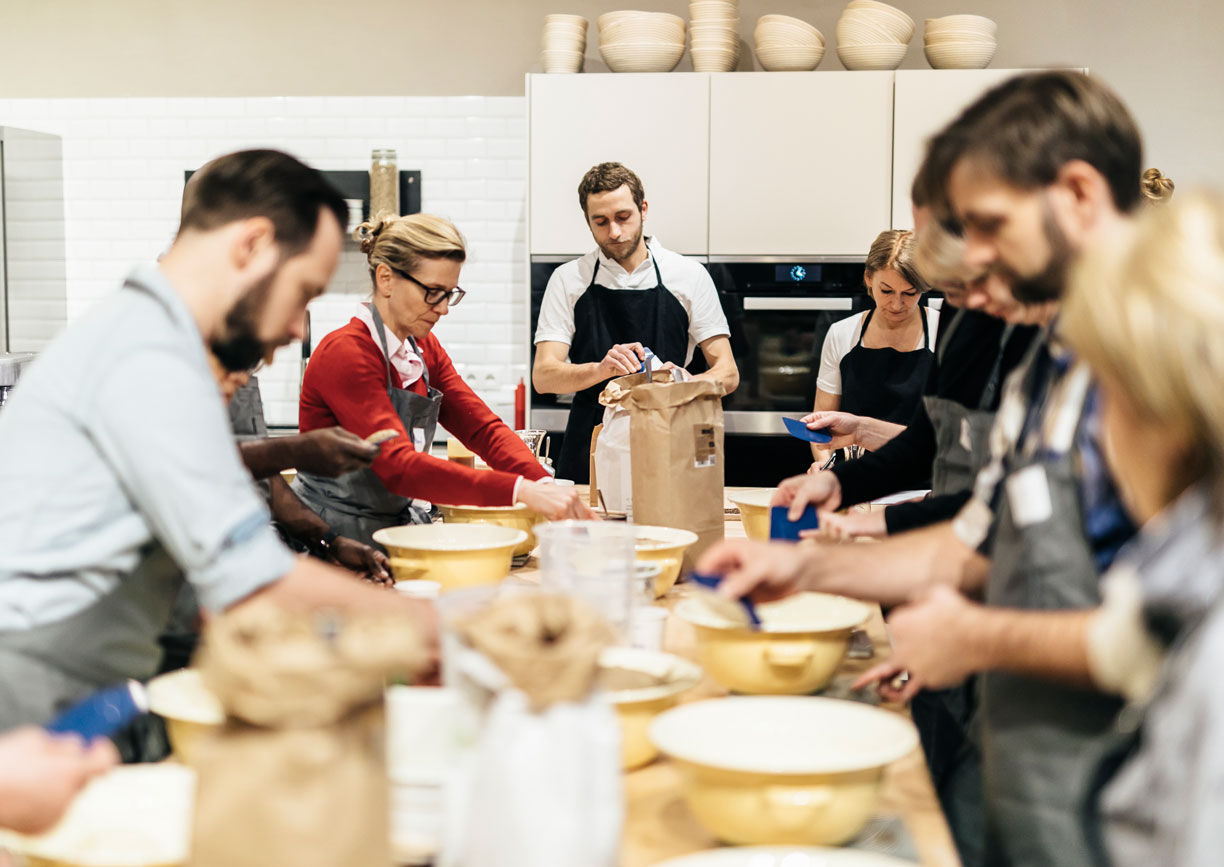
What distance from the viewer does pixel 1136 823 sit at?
91 cm

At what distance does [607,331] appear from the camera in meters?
4.07

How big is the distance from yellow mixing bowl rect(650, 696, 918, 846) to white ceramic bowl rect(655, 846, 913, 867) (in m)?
0.04

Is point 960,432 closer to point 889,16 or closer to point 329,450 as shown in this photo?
point 329,450

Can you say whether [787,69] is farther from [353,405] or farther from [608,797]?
[608,797]

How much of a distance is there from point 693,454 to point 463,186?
9.93 ft

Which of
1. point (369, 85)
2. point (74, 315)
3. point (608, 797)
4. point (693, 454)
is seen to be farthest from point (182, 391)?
point (74, 315)

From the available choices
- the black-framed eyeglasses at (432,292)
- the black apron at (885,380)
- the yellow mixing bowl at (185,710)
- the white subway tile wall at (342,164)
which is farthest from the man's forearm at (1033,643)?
the white subway tile wall at (342,164)

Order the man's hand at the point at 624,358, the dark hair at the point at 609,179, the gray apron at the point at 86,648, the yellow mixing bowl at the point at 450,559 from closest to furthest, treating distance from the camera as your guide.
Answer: the gray apron at the point at 86,648 → the yellow mixing bowl at the point at 450,559 → the man's hand at the point at 624,358 → the dark hair at the point at 609,179

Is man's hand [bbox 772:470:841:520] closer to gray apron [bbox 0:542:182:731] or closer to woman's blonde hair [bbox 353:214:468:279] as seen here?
woman's blonde hair [bbox 353:214:468:279]

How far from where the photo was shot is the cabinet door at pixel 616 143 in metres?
4.45

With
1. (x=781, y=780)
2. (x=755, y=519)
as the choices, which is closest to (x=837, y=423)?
(x=755, y=519)

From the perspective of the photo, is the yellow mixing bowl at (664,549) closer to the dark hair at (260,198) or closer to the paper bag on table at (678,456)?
the paper bag on table at (678,456)

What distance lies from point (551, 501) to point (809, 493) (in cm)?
53

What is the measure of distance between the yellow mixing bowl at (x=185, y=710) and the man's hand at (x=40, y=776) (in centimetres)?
25
